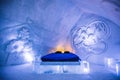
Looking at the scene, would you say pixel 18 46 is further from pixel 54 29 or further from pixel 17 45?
pixel 54 29

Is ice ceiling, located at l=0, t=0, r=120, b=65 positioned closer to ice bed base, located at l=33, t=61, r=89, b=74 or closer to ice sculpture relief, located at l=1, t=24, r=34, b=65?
ice sculpture relief, located at l=1, t=24, r=34, b=65

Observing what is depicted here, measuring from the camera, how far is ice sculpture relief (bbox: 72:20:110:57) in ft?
22.0

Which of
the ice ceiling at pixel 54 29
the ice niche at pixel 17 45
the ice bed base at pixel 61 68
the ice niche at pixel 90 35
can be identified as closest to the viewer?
the ice bed base at pixel 61 68

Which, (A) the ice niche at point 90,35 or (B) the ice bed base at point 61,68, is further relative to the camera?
(A) the ice niche at point 90,35

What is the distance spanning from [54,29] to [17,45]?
5.76 feet

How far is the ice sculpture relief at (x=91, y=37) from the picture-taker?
670 centimetres

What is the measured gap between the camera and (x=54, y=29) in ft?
23.0

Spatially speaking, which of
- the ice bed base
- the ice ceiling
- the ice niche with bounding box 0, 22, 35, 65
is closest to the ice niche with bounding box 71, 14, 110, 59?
the ice ceiling

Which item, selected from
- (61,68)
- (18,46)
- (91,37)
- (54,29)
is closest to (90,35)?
(91,37)

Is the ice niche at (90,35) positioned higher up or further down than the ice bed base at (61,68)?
higher up

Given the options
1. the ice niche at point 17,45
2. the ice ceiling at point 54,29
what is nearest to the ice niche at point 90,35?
the ice ceiling at point 54,29

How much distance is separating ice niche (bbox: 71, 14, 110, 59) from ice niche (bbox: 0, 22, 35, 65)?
6.47 ft

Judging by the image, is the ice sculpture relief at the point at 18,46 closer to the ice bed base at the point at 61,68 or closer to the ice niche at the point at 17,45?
the ice niche at the point at 17,45

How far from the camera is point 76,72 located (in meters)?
5.40
